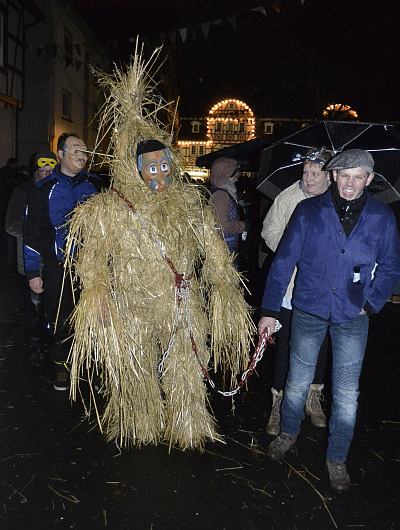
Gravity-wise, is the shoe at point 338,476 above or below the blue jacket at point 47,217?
below

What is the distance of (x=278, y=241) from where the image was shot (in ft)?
11.6

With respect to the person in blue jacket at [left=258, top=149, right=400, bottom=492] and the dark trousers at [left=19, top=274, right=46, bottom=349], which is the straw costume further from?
the dark trousers at [left=19, top=274, right=46, bottom=349]

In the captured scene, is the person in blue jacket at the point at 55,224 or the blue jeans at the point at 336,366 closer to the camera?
the blue jeans at the point at 336,366

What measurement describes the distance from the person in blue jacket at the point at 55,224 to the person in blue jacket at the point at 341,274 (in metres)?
1.90

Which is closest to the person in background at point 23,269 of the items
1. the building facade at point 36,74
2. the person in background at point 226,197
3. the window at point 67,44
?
the person in background at point 226,197

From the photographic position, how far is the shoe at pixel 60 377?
3.96 m

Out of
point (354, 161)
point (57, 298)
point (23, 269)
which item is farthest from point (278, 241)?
point (23, 269)

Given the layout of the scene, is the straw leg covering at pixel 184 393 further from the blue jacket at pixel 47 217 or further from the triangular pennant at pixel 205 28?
the triangular pennant at pixel 205 28

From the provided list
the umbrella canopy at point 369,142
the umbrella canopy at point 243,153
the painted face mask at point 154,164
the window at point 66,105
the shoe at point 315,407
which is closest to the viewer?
the painted face mask at point 154,164

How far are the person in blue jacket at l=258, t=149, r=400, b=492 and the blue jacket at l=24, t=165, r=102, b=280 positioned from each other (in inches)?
74.6

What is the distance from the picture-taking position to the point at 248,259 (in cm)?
1055

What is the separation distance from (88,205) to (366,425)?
2592mm

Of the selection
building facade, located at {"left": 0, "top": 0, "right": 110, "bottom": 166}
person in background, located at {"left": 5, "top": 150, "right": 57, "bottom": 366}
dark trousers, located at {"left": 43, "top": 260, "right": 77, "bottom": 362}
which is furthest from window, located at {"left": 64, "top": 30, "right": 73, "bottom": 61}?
dark trousers, located at {"left": 43, "top": 260, "right": 77, "bottom": 362}

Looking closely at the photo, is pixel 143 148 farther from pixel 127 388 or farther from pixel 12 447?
pixel 12 447
